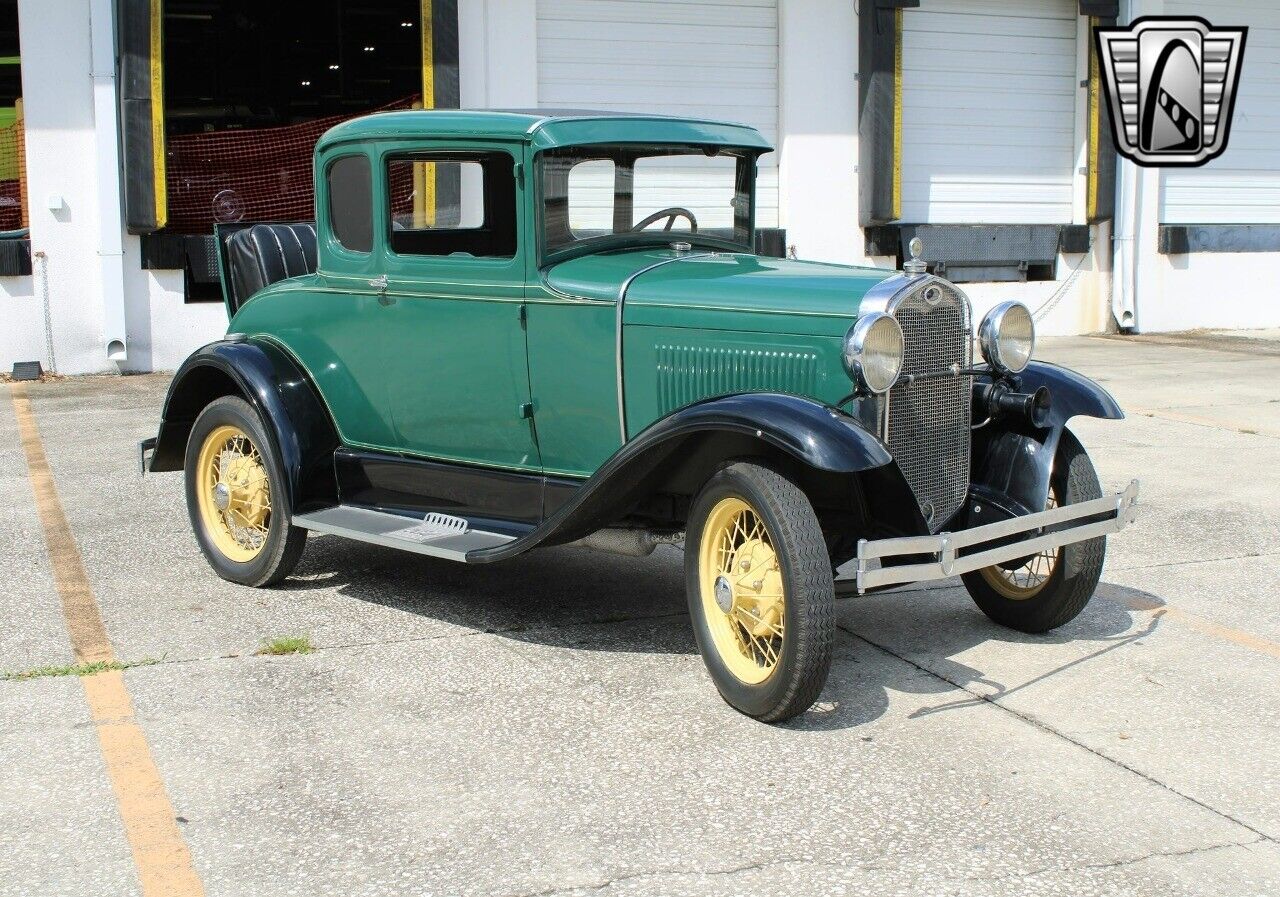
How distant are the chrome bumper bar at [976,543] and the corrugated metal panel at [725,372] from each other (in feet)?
2.05

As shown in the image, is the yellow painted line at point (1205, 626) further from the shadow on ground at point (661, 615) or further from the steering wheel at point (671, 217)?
the steering wheel at point (671, 217)

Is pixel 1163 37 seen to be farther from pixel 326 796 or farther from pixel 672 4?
pixel 326 796

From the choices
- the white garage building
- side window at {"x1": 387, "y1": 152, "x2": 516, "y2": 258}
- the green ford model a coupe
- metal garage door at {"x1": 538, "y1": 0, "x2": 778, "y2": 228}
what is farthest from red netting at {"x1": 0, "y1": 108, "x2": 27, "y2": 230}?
side window at {"x1": 387, "y1": 152, "x2": 516, "y2": 258}

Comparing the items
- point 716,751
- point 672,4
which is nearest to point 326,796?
point 716,751

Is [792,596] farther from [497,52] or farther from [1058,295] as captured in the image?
[1058,295]

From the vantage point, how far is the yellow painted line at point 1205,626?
191 inches

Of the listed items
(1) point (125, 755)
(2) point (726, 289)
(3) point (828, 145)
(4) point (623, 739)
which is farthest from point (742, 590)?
(3) point (828, 145)

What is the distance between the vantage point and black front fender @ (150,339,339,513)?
5.49 metres

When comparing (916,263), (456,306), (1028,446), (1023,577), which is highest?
(916,263)

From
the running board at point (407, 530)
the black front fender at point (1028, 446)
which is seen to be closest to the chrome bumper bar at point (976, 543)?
the black front fender at point (1028, 446)

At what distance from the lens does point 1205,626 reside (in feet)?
16.7

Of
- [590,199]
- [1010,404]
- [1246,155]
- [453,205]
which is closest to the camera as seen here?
[1010,404]

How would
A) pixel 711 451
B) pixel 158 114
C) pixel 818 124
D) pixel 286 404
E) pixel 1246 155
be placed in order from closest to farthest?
pixel 711 451
pixel 286 404
pixel 158 114
pixel 818 124
pixel 1246 155

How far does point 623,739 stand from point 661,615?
4.13 ft
